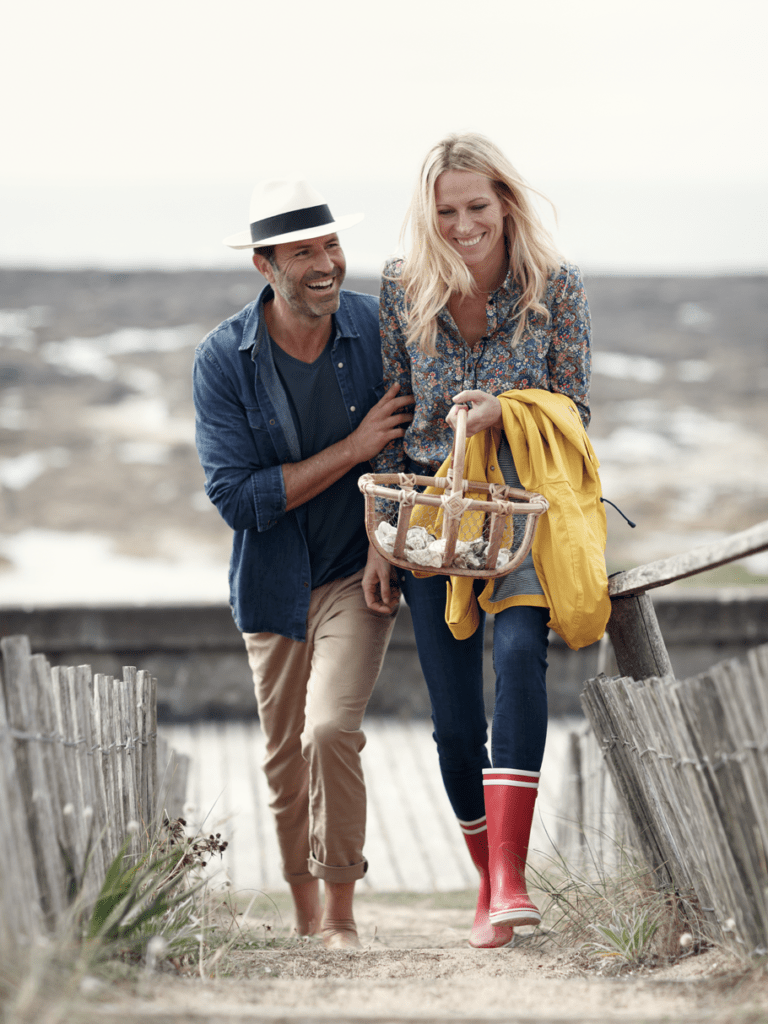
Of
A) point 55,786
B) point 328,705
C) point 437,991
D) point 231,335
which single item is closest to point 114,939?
point 55,786

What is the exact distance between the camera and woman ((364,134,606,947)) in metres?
Result: 2.91

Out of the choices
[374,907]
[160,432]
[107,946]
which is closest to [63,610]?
[374,907]

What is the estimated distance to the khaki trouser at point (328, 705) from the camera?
336 cm

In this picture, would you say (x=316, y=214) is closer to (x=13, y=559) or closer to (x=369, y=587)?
(x=369, y=587)

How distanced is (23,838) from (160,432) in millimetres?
11527

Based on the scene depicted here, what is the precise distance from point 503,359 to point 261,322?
30.3 inches

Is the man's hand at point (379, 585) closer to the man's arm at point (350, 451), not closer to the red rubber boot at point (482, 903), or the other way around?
the man's arm at point (350, 451)

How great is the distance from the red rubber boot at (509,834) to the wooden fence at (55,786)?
2.78ft

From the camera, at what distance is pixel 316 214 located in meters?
3.42

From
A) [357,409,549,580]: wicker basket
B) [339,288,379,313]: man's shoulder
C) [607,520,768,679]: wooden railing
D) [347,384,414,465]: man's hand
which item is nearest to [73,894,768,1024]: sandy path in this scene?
[607,520,768,679]: wooden railing

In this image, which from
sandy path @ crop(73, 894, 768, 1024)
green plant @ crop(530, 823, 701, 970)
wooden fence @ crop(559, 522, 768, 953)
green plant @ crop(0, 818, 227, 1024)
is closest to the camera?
green plant @ crop(0, 818, 227, 1024)

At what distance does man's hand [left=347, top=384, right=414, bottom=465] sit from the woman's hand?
389mm

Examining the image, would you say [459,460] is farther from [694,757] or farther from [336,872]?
[336,872]

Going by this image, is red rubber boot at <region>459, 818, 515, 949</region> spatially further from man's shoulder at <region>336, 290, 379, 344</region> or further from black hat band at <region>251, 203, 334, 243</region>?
black hat band at <region>251, 203, 334, 243</region>
